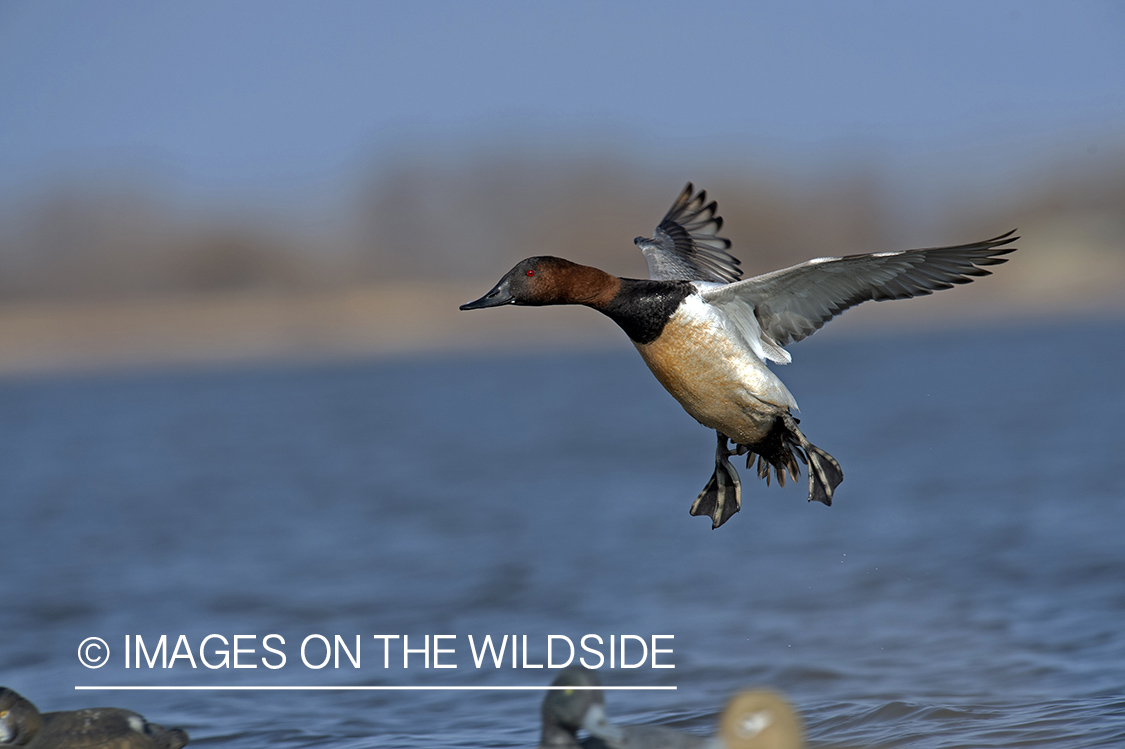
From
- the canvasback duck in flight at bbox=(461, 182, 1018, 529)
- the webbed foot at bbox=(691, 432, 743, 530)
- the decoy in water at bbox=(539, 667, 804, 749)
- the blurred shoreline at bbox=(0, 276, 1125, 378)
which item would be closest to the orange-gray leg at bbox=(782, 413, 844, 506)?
the canvasback duck in flight at bbox=(461, 182, 1018, 529)

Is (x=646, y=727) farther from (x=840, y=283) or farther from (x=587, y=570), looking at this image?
(x=587, y=570)

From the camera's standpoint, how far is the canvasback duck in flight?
6.16m

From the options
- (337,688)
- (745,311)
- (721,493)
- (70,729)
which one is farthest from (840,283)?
(70,729)

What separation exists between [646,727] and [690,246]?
354 cm

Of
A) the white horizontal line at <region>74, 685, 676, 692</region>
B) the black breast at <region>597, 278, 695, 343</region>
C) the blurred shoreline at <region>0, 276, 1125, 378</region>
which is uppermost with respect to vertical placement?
the blurred shoreline at <region>0, 276, 1125, 378</region>

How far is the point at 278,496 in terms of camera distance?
1838 cm

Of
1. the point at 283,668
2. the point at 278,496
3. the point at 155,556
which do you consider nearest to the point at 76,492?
the point at 278,496

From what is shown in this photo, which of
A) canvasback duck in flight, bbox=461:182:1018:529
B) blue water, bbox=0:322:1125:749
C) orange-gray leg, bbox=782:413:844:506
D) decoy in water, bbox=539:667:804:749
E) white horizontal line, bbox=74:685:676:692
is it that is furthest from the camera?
white horizontal line, bbox=74:685:676:692

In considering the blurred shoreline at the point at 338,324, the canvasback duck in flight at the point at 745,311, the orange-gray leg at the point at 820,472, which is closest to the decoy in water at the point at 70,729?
the canvasback duck in flight at the point at 745,311

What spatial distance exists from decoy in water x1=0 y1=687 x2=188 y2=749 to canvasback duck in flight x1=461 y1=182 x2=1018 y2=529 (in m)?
3.32

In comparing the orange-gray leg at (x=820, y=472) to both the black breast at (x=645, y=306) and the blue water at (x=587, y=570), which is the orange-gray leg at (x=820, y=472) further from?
the blue water at (x=587, y=570)

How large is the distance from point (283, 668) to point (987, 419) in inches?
721

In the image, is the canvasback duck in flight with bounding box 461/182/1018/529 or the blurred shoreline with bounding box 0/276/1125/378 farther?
the blurred shoreline with bounding box 0/276/1125/378

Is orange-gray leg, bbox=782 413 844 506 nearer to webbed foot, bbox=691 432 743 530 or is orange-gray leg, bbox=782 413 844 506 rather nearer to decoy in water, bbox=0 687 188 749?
webbed foot, bbox=691 432 743 530
